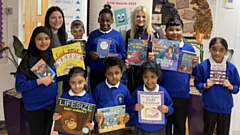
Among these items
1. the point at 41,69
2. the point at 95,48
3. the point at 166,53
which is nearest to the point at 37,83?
the point at 41,69

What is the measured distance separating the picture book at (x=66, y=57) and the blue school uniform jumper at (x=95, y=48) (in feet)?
1.15

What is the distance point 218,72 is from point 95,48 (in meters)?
1.17

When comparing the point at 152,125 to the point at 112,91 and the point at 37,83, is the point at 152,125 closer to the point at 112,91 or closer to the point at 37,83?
the point at 112,91

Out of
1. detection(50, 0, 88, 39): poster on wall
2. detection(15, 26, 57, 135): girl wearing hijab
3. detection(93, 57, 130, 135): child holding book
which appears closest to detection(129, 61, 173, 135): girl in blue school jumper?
detection(93, 57, 130, 135): child holding book

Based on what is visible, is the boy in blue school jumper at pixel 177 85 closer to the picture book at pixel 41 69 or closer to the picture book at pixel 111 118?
the picture book at pixel 111 118

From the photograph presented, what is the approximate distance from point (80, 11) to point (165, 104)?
2.62 meters

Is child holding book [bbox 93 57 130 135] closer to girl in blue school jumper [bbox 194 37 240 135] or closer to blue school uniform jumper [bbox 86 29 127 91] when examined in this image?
blue school uniform jumper [bbox 86 29 127 91]

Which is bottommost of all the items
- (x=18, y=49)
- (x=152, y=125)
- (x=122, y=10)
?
(x=152, y=125)

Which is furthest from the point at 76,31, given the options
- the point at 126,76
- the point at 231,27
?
the point at 231,27

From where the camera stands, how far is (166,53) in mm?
2857

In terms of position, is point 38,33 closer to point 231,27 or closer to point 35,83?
point 35,83

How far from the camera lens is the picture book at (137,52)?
2988 mm

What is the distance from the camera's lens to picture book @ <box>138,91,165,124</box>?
8.50 ft

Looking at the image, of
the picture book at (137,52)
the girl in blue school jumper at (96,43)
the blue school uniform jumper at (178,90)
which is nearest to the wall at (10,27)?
the girl in blue school jumper at (96,43)
